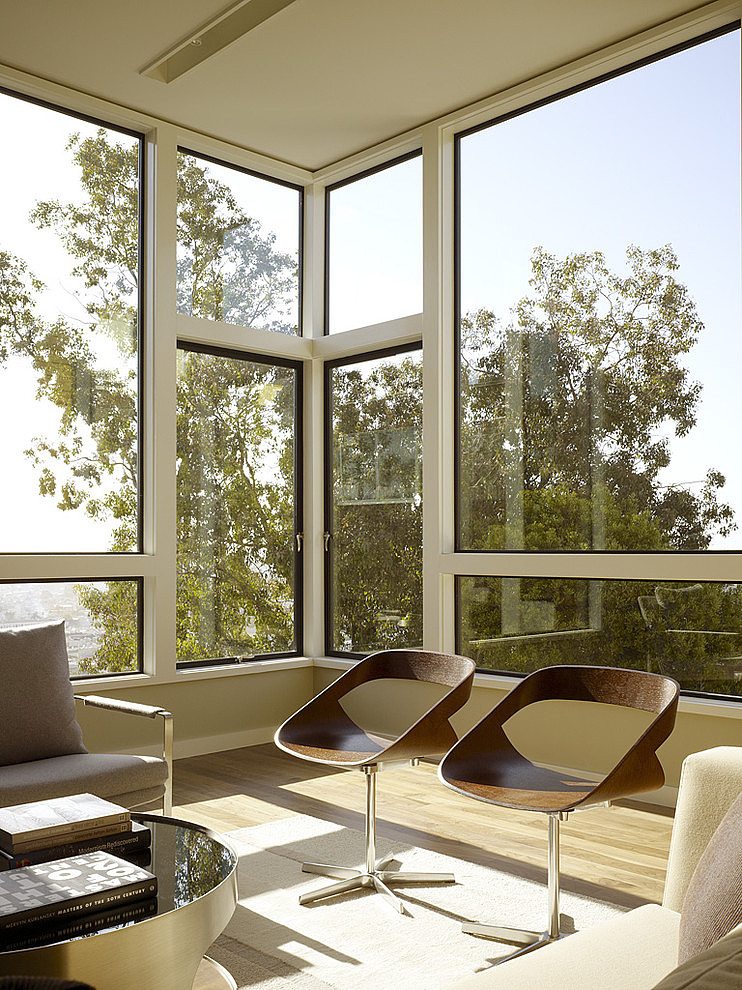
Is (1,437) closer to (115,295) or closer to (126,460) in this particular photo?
(126,460)

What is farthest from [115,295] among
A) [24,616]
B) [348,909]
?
[348,909]

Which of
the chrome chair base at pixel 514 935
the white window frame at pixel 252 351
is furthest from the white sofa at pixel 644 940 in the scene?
the white window frame at pixel 252 351

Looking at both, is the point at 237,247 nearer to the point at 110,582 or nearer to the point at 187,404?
the point at 187,404

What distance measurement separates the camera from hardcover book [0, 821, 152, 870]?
2061 millimetres

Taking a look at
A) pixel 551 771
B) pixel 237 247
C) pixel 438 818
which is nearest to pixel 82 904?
pixel 551 771

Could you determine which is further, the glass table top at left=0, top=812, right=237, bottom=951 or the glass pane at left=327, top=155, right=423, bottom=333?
the glass pane at left=327, top=155, right=423, bottom=333

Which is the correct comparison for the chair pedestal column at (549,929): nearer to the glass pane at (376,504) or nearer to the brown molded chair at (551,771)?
the brown molded chair at (551,771)

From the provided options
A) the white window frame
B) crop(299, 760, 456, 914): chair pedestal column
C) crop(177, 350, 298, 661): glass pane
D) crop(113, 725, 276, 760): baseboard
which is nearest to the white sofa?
crop(299, 760, 456, 914): chair pedestal column

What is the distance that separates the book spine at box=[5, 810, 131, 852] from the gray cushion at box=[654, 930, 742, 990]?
161cm

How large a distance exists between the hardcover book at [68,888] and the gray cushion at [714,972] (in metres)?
1.32

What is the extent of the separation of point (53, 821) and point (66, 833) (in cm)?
5

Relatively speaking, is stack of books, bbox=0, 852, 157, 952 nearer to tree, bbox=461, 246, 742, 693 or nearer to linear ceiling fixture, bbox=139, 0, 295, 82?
tree, bbox=461, 246, 742, 693

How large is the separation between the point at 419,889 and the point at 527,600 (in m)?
1.93

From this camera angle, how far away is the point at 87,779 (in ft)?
10.1
